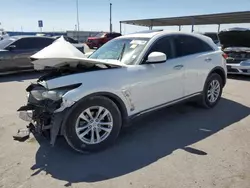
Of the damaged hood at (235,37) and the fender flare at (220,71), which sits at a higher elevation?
the damaged hood at (235,37)

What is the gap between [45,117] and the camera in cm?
366

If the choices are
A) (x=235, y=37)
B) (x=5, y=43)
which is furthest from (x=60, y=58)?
(x=5, y=43)

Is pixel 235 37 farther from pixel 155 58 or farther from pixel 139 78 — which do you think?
pixel 139 78

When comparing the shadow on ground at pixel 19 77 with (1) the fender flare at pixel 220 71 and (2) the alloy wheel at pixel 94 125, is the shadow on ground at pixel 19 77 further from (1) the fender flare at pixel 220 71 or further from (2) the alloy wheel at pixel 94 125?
(2) the alloy wheel at pixel 94 125

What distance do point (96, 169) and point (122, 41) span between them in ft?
8.41

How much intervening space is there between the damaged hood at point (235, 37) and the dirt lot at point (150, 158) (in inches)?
171

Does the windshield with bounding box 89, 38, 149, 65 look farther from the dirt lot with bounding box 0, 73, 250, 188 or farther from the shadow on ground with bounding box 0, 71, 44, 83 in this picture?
the shadow on ground with bounding box 0, 71, 44, 83

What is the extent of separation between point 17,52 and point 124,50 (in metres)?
7.23

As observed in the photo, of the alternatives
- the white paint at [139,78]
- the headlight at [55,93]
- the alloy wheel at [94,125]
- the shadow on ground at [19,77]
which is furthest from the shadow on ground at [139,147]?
the shadow on ground at [19,77]

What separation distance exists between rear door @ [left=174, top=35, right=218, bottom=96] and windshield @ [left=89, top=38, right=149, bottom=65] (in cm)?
82

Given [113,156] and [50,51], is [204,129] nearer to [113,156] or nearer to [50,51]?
[113,156]

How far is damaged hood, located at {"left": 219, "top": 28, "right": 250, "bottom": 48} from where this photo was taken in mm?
8727

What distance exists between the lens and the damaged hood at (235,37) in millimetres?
8727

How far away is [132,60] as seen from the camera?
4.35 meters
